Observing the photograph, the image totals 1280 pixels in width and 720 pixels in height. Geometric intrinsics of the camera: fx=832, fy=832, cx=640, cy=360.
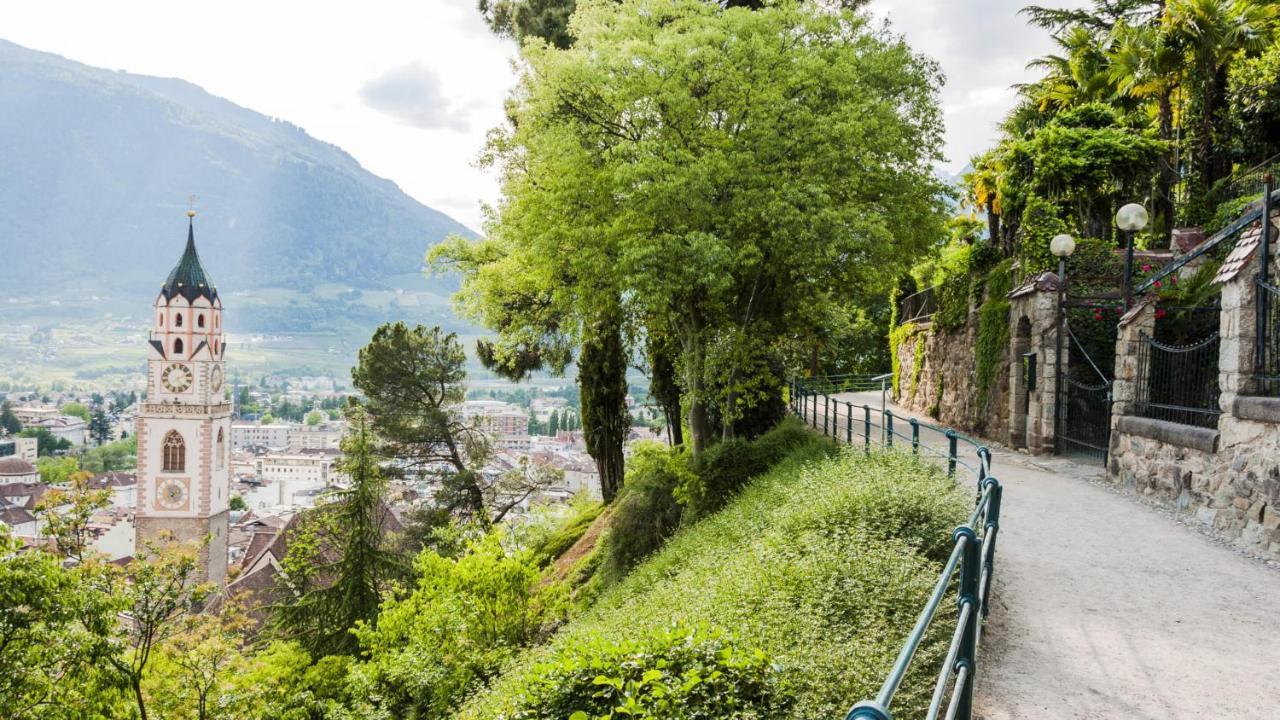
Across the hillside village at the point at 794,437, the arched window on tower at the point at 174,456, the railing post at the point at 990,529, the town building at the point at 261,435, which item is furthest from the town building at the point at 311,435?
the railing post at the point at 990,529

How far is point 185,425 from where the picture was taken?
176ft

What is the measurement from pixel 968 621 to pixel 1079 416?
13.7 metres

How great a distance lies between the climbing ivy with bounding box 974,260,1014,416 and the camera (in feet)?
55.1

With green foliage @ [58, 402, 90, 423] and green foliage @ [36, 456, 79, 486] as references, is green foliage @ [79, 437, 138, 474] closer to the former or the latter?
green foliage @ [36, 456, 79, 486]

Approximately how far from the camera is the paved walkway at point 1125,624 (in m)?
4.75

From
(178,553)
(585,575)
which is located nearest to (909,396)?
(585,575)

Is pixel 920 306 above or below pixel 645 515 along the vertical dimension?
above

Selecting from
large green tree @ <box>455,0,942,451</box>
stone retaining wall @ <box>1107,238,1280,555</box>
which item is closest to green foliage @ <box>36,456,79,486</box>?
large green tree @ <box>455,0,942,451</box>

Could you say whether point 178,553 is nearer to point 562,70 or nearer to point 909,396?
point 562,70

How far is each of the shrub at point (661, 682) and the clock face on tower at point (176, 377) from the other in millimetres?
56242

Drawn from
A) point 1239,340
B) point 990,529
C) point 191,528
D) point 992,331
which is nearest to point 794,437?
point 992,331

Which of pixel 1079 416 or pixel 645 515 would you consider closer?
pixel 1079 416

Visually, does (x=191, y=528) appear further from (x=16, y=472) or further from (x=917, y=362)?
(x=917, y=362)

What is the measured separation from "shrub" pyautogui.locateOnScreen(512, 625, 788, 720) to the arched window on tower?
180ft
